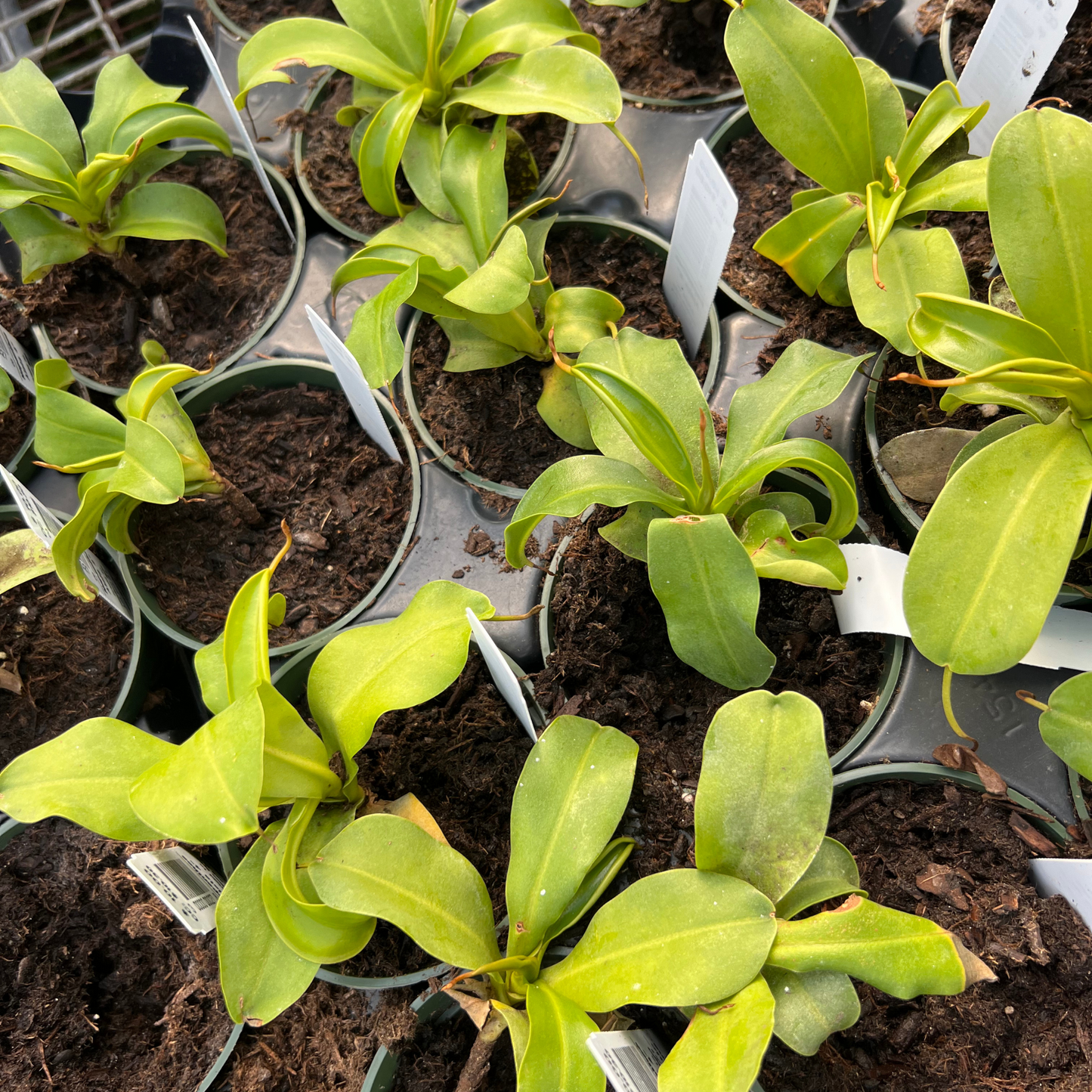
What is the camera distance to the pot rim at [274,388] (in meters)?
1.29

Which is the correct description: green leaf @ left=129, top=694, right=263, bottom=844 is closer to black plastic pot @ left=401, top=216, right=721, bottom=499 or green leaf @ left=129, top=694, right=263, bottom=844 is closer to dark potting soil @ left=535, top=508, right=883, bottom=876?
dark potting soil @ left=535, top=508, right=883, bottom=876

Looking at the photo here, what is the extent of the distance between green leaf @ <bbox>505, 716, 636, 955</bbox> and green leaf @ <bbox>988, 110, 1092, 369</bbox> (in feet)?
2.25

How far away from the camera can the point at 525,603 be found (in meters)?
1.33

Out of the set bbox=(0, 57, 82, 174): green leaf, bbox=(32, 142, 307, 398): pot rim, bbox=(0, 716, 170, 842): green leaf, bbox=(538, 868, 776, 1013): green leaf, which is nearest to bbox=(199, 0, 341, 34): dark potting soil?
bbox=(32, 142, 307, 398): pot rim

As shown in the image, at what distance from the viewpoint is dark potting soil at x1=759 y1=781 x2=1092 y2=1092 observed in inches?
38.5

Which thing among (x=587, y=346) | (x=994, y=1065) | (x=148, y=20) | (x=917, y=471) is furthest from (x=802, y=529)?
(x=148, y=20)

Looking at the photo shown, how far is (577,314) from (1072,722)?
34.6 inches

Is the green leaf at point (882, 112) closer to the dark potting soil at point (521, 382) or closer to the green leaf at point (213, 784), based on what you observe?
the dark potting soil at point (521, 382)

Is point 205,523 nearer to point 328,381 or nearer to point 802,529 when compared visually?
point 328,381

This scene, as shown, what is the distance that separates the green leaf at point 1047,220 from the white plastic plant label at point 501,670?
715 mm

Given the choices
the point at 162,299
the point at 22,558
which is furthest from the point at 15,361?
the point at 22,558

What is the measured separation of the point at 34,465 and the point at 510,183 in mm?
1001

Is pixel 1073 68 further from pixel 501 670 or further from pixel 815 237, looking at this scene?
pixel 501 670

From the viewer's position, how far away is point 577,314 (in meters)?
1.36
